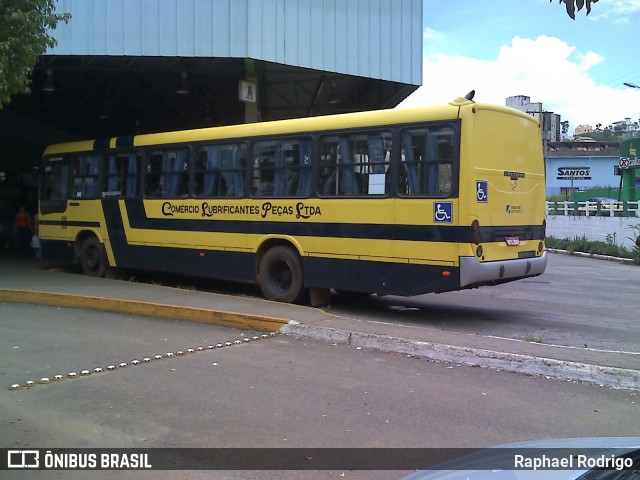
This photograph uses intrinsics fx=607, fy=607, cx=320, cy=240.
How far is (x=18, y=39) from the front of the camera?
27.7ft

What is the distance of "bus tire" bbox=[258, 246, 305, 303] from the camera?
420 inches

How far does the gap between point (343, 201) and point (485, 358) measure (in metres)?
3.93

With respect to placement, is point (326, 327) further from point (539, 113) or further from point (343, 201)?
point (539, 113)

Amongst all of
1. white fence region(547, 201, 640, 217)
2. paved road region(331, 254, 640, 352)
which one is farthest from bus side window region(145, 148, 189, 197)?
white fence region(547, 201, 640, 217)

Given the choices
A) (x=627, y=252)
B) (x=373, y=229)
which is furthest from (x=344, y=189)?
(x=627, y=252)

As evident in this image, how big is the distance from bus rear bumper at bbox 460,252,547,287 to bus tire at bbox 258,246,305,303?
3.09 metres

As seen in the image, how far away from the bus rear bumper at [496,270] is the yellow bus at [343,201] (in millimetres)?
24

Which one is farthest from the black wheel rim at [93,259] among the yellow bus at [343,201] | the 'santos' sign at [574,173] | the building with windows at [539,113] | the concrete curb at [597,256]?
the 'santos' sign at [574,173]

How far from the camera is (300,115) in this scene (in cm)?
2370

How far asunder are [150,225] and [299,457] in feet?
30.8

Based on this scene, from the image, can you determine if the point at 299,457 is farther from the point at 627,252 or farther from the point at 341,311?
the point at 627,252

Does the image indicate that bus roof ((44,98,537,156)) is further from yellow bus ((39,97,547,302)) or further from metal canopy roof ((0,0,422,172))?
metal canopy roof ((0,0,422,172))

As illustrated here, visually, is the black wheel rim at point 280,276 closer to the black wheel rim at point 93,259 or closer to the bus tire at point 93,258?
the bus tire at point 93,258

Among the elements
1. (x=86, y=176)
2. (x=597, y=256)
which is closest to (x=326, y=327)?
(x=86, y=176)
